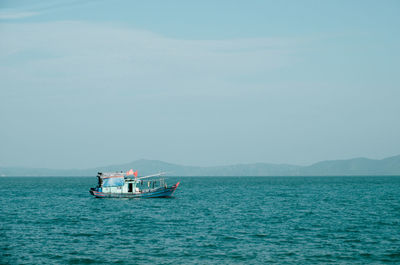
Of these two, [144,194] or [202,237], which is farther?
[144,194]

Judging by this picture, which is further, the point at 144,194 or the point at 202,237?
the point at 144,194

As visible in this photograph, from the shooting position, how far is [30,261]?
3203 cm

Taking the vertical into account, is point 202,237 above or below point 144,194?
below

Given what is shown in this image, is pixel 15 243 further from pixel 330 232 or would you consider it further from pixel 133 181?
pixel 133 181

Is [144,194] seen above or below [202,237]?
above

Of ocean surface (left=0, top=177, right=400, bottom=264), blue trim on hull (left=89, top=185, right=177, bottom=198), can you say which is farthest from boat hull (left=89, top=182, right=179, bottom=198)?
ocean surface (left=0, top=177, right=400, bottom=264)

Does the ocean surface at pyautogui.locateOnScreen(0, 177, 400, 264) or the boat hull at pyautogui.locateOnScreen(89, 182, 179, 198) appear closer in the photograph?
the ocean surface at pyautogui.locateOnScreen(0, 177, 400, 264)

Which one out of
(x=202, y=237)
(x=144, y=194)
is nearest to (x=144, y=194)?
(x=144, y=194)

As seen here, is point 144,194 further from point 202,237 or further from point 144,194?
point 202,237

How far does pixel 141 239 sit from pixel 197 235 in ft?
17.8

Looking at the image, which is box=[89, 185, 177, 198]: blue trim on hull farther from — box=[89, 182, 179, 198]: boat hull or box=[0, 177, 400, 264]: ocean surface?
box=[0, 177, 400, 264]: ocean surface

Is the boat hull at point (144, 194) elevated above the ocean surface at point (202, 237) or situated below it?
above

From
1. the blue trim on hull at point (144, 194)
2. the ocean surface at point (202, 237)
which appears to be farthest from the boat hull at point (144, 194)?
the ocean surface at point (202, 237)

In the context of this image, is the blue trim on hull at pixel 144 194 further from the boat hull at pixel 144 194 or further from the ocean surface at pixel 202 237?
the ocean surface at pixel 202 237
